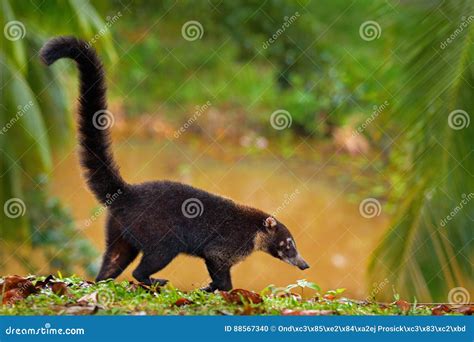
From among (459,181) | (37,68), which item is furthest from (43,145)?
(459,181)

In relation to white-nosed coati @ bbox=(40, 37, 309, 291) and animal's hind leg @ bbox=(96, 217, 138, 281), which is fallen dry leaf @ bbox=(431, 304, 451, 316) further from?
animal's hind leg @ bbox=(96, 217, 138, 281)

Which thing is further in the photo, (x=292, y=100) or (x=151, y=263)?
(x=292, y=100)

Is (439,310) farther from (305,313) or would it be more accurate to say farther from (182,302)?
(182,302)

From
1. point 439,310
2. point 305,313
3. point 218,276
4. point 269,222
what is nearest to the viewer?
point 305,313

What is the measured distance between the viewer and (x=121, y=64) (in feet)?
39.5

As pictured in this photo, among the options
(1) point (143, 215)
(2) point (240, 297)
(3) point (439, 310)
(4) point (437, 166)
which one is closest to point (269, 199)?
(4) point (437, 166)

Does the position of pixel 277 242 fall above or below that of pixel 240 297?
above

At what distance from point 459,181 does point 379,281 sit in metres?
0.87

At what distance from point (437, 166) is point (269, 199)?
4962 mm

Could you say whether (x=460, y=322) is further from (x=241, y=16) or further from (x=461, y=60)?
(x=241, y=16)

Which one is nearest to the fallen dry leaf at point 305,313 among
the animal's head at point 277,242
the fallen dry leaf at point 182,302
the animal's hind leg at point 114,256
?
the fallen dry leaf at point 182,302

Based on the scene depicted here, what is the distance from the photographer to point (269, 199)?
10.2m

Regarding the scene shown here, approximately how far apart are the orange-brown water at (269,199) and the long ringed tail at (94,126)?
4073mm

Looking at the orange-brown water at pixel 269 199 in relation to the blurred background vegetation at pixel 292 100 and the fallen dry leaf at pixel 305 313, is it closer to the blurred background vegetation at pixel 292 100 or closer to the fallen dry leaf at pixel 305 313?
the blurred background vegetation at pixel 292 100
